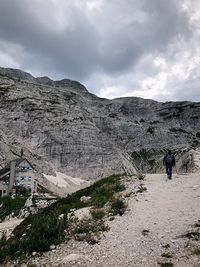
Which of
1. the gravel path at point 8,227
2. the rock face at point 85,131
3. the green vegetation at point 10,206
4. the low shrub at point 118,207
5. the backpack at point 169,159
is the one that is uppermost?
the rock face at point 85,131

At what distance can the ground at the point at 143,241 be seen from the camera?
12.7 metres

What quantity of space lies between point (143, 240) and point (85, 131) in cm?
10830

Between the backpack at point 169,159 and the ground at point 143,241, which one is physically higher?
the backpack at point 169,159

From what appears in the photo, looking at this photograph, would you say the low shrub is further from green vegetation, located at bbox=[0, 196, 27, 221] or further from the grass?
green vegetation, located at bbox=[0, 196, 27, 221]

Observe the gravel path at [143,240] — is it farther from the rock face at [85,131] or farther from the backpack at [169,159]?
the rock face at [85,131]

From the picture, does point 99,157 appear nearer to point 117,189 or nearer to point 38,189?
point 38,189

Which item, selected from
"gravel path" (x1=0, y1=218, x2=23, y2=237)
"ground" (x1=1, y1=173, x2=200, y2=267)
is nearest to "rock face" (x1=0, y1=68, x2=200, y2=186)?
"gravel path" (x1=0, y1=218, x2=23, y2=237)

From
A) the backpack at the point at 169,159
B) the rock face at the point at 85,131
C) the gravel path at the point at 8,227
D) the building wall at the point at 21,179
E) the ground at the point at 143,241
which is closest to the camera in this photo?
the ground at the point at 143,241

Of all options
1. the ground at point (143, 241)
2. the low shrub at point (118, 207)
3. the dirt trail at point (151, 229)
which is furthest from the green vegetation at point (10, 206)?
the ground at point (143, 241)

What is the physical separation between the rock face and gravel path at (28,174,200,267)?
66.6 metres

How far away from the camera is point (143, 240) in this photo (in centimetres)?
1448

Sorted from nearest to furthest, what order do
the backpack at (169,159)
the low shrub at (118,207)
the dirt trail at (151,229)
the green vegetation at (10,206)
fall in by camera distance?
the dirt trail at (151,229) < the low shrub at (118,207) < the backpack at (169,159) < the green vegetation at (10,206)

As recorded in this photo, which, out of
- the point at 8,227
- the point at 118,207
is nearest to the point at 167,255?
the point at 118,207

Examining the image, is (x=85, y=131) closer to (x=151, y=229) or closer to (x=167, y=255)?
(x=151, y=229)
